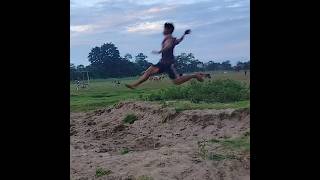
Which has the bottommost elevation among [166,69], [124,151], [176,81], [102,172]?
[102,172]

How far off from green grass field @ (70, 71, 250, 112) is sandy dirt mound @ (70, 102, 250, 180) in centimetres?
6

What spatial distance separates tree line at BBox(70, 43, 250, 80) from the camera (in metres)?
4.21

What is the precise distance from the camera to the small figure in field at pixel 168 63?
13.6 feet

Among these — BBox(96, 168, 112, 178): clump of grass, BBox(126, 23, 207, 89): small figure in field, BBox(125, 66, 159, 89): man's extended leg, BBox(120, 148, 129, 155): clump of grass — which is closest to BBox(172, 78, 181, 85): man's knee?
BBox(126, 23, 207, 89): small figure in field

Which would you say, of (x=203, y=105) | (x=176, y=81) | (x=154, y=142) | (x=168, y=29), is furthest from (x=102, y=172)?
(x=168, y=29)

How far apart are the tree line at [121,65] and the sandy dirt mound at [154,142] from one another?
1.08 feet

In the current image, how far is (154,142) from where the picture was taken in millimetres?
4227

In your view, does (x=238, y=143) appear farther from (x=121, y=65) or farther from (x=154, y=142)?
(x=121, y=65)

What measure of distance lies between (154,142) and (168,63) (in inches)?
27.5
